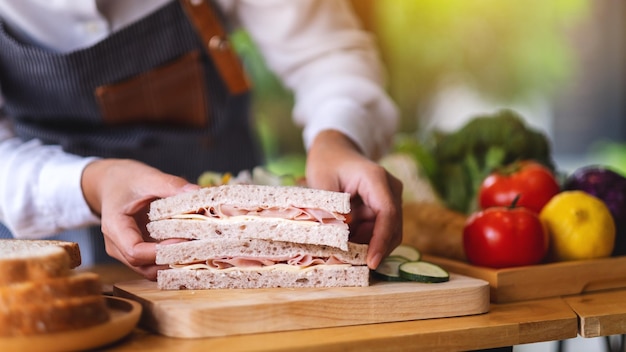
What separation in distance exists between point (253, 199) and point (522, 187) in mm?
970

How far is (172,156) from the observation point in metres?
2.30

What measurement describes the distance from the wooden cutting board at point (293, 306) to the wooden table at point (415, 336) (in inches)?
0.7

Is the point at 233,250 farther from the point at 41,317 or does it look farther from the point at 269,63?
the point at 269,63

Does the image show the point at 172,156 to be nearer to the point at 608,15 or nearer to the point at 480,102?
the point at 480,102

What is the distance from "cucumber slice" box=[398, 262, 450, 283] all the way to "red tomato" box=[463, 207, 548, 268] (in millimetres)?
277

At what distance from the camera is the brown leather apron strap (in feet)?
6.94

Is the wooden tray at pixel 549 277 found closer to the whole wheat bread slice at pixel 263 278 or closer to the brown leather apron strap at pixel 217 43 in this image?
the whole wheat bread slice at pixel 263 278

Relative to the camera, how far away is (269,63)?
2.39m

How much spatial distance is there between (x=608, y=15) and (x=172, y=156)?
4.51 m

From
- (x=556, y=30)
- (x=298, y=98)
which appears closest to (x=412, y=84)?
(x=556, y=30)

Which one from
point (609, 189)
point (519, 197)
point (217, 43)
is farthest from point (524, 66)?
point (217, 43)

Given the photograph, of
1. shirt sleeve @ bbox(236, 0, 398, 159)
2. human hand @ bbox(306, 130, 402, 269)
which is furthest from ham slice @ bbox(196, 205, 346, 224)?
shirt sleeve @ bbox(236, 0, 398, 159)

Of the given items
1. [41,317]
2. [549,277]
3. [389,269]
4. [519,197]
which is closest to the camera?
[41,317]

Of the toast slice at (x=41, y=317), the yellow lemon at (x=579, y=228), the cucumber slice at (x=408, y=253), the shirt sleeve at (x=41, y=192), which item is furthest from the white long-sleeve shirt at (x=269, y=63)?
the toast slice at (x=41, y=317)
